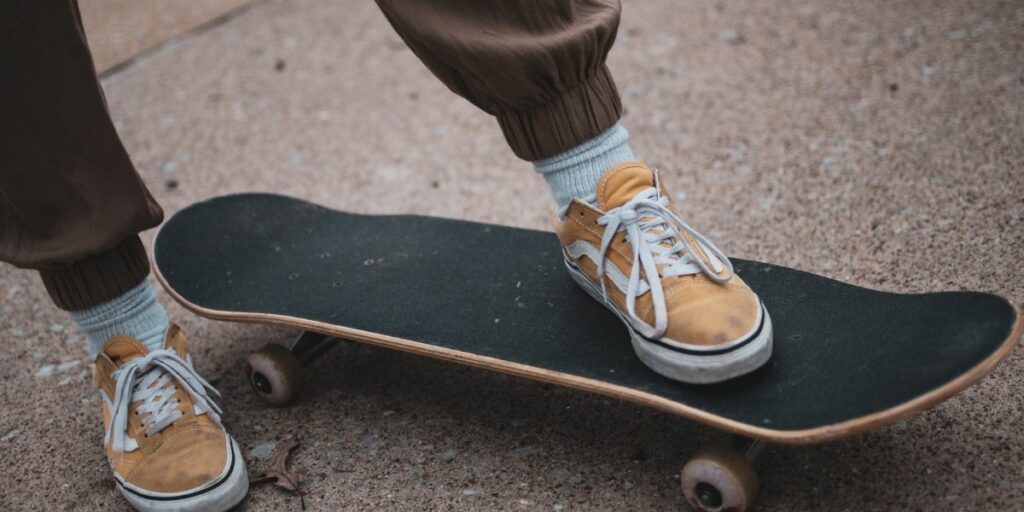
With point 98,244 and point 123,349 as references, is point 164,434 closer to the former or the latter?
point 123,349

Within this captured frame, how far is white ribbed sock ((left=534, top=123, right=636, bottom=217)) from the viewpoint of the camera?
1544mm

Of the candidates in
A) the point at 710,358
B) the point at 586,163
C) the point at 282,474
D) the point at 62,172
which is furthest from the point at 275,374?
the point at 710,358

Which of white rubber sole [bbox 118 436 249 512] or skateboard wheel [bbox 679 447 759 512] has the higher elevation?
skateboard wheel [bbox 679 447 759 512]

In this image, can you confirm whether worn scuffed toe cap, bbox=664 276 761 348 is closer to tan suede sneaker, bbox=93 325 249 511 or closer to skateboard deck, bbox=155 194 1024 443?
skateboard deck, bbox=155 194 1024 443

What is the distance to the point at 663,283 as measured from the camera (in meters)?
1.48

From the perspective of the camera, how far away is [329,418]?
1.88 metres

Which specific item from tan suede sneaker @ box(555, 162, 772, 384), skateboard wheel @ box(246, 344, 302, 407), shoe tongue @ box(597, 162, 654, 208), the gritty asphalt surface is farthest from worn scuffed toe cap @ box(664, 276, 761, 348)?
skateboard wheel @ box(246, 344, 302, 407)

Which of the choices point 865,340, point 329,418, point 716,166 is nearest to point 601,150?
point 865,340

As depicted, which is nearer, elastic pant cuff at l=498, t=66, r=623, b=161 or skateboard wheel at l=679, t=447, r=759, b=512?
skateboard wheel at l=679, t=447, r=759, b=512

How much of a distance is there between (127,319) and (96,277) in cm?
11

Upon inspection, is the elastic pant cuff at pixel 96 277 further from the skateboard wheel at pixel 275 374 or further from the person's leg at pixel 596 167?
the person's leg at pixel 596 167

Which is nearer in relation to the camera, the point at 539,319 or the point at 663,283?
the point at 663,283

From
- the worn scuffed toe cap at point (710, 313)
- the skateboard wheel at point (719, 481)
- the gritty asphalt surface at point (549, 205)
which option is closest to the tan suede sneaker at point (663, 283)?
the worn scuffed toe cap at point (710, 313)

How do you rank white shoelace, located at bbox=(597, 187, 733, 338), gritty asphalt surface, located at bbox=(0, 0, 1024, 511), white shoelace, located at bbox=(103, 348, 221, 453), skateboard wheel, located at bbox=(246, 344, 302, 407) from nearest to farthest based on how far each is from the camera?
1. white shoelace, located at bbox=(597, 187, 733, 338)
2. gritty asphalt surface, located at bbox=(0, 0, 1024, 511)
3. white shoelace, located at bbox=(103, 348, 221, 453)
4. skateboard wheel, located at bbox=(246, 344, 302, 407)
